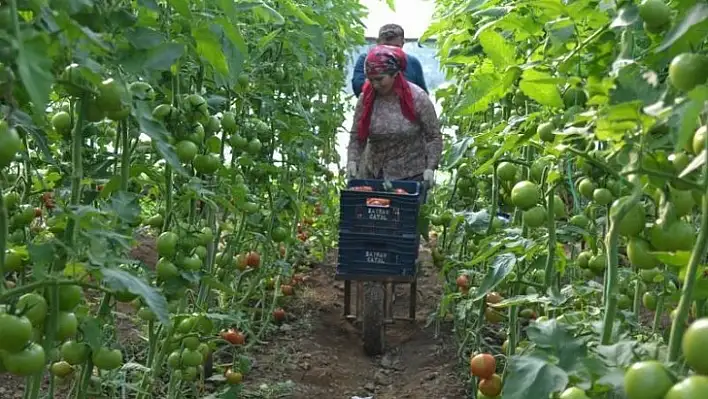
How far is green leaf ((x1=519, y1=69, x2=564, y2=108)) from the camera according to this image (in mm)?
1648

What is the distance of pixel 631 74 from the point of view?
141 centimetres

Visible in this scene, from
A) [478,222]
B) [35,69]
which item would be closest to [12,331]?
[35,69]

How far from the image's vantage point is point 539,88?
1.72 m

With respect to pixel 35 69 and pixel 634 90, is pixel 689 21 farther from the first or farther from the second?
pixel 35 69

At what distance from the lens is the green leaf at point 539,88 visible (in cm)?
165

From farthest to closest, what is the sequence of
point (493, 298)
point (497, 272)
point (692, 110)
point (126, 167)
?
point (493, 298) → point (497, 272) → point (126, 167) → point (692, 110)

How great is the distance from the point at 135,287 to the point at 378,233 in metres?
2.92

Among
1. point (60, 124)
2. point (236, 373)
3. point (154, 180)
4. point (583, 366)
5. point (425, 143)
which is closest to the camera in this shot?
point (583, 366)

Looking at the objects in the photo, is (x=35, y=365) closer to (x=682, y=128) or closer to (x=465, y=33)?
(x=682, y=128)

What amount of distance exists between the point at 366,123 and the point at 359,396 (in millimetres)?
1602

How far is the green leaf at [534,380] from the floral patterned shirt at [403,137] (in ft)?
11.7

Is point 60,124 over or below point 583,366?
over

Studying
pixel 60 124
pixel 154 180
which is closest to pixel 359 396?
pixel 154 180

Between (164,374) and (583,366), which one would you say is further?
(164,374)
